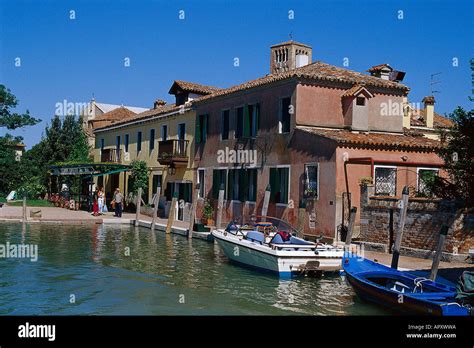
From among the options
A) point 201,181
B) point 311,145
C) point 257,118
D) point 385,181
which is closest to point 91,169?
point 201,181

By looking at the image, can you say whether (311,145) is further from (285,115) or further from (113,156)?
(113,156)

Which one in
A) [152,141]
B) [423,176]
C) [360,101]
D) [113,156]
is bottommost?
[423,176]

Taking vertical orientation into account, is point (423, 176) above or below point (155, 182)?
above

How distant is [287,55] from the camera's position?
27281 millimetres

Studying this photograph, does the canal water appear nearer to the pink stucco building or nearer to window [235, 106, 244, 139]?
the pink stucco building

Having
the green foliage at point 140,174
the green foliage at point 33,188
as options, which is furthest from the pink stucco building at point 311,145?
the green foliage at point 33,188

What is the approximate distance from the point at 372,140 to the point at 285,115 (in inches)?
137

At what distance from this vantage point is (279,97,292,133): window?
813 inches

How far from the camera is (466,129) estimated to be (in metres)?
14.1

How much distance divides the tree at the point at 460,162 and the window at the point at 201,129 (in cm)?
1226

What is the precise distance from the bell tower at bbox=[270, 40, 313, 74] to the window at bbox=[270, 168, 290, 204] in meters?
6.77
